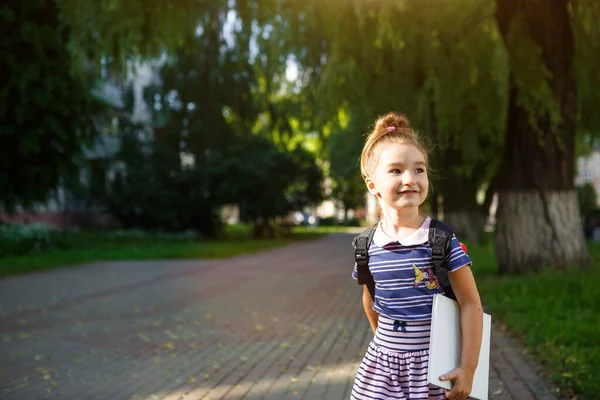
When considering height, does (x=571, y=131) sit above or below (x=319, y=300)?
above

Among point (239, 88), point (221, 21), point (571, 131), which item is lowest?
point (571, 131)

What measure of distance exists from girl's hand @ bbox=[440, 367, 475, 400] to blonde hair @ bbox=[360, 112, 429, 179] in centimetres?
67

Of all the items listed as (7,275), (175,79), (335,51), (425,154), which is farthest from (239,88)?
(425,154)

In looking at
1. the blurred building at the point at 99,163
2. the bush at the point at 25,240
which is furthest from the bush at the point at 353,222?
the bush at the point at 25,240

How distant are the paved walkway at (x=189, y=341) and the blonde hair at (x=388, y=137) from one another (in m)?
3.02

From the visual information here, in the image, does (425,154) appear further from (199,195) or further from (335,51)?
(199,195)

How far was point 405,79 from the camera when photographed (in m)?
11.9

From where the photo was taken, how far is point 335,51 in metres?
11.8

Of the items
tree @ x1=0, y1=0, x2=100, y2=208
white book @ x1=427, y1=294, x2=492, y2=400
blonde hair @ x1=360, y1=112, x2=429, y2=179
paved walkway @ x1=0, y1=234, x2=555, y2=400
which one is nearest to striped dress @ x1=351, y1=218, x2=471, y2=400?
white book @ x1=427, y1=294, x2=492, y2=400

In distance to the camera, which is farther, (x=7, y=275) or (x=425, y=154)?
(x=7, y=275)

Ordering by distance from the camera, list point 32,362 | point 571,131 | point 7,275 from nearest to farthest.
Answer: point 32,362, point 571,131, point 7,275

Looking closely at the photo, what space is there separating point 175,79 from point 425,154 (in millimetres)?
31819

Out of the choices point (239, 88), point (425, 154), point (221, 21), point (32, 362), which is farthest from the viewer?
point (239, 88)

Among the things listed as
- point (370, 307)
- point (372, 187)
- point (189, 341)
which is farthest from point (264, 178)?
point (372, 187)
